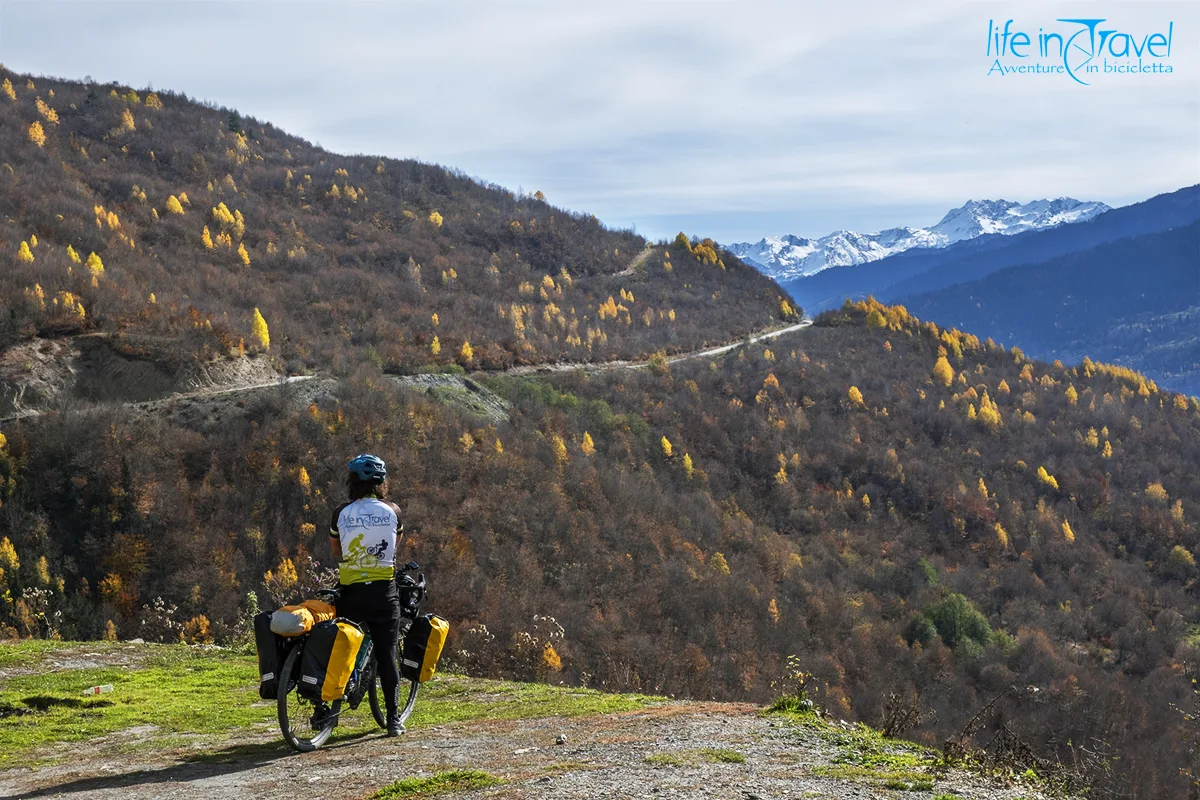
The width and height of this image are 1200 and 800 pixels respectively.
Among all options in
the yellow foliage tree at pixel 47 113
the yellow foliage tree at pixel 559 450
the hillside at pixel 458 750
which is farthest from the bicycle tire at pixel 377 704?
the yellow foliage tree at pixel 47 113

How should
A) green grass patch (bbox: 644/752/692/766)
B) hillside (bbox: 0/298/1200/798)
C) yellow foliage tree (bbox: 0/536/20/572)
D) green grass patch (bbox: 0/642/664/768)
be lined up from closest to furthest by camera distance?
green grass patch (bbox: 644/752/692/766) < green grass patch (bbox: 0/642/664/768) < yellow foliage tree (bbox: 0/536/20/572) < hillside (bbox: 0/298/1200/798)

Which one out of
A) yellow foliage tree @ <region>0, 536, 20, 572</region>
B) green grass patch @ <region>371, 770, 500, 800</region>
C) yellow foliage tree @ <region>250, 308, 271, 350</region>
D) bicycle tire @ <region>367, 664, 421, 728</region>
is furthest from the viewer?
yellow foliage tree @ <region>250, 308, 271, 350</region>

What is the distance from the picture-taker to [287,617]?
6.13 m

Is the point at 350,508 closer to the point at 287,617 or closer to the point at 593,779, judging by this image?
the point at 287,617

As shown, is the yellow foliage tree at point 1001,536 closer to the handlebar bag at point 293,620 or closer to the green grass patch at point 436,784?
the handlebar bag at point 293,620

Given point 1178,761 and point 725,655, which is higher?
point 725,655

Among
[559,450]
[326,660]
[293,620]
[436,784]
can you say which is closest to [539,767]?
[436,784]

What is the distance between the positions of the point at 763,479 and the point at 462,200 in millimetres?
54895

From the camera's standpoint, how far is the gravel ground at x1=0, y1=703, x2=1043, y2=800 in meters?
5.18

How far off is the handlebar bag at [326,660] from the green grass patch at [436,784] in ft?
3.81

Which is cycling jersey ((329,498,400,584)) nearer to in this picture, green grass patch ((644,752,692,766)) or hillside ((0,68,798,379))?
green grass patch ((644,752,692,766))

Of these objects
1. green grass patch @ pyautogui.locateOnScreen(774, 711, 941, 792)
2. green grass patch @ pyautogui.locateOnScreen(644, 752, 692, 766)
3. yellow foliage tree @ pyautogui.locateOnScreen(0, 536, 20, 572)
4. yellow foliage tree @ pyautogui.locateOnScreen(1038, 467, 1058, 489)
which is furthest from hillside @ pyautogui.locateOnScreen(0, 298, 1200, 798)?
green grass patch @ pyautogui.locateOnScreen(644, 752, 692, 766)

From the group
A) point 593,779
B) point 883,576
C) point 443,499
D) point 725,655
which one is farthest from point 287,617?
point 883,576

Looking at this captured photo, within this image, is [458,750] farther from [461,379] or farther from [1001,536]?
[1001,536]
